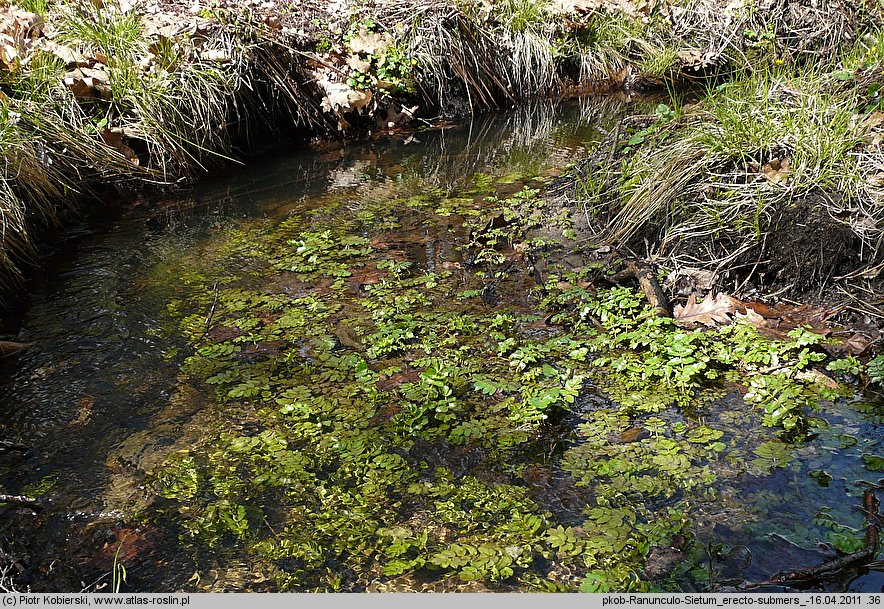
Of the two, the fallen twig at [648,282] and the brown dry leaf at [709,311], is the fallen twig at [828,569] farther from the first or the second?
the fallen twig at [648,282]

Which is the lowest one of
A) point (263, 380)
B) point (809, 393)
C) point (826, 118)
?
point (809, 393)

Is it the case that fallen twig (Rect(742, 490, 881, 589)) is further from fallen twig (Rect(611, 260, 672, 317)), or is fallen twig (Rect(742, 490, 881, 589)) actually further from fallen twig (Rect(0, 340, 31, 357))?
fallen twig (Rect(0, 340, 31, 357))

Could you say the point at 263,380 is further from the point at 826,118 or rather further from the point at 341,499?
the point at 826,118

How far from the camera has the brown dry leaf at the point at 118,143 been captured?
18.6 feet

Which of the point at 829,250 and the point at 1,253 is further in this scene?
the point at 1,253

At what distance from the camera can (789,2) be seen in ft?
29.0

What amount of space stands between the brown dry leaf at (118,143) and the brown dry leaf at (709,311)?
4884 mm

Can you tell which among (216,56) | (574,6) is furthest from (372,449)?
(574,6)

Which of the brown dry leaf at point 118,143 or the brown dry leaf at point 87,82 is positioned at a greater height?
the brown dry leaf at point 87,82

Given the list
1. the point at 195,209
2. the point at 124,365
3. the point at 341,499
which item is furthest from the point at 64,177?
the point at 341,499

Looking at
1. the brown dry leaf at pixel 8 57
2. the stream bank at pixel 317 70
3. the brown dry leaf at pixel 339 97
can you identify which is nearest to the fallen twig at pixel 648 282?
the stream bank at pixel 317 70

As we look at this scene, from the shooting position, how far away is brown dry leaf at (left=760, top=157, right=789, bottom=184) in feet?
12.5

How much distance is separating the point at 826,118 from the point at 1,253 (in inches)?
207

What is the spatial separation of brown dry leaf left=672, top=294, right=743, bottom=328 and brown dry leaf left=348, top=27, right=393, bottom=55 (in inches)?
206
